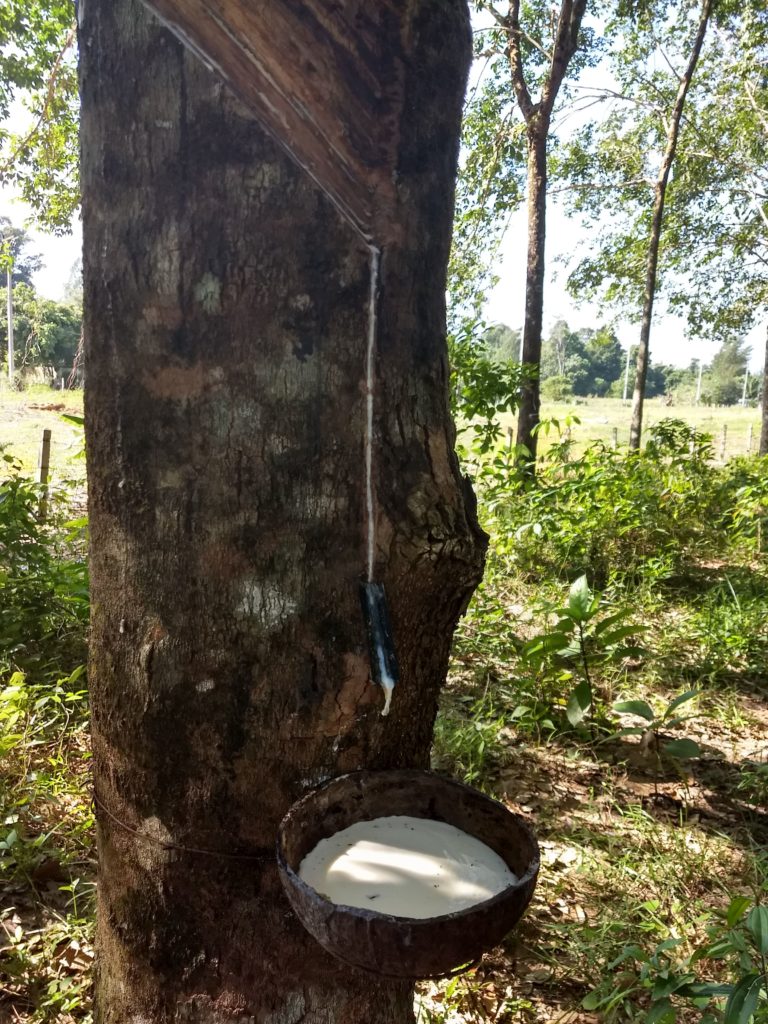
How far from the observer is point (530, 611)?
184 inches

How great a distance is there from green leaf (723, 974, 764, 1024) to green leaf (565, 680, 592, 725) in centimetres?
184

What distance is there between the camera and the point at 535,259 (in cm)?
793

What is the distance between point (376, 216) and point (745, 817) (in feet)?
8.87

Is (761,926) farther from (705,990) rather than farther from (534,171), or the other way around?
(534,171)

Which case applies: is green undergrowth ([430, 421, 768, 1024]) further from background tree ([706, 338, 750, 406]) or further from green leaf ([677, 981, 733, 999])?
background tree ([706, 338, 750, 406])

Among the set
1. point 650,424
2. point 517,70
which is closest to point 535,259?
point 517,70

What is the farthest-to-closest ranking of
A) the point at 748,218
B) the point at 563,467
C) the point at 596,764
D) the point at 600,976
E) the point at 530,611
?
the point at 748,218 → the point at 563,467 → the point at 530,611 → the point at 596,764 → the point at 600,976

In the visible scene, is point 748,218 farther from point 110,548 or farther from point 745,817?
point 110,548

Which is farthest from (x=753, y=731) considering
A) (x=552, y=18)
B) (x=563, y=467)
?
(x=552, y=18)

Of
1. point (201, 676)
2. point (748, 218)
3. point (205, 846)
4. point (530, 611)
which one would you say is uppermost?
point (748, 218)

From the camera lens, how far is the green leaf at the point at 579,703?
306cm

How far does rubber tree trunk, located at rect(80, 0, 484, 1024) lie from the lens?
3.58ft

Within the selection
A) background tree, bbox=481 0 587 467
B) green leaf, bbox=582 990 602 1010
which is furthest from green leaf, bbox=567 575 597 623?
background tree, bbox=481 0 587 467

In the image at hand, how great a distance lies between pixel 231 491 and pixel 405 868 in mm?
647
